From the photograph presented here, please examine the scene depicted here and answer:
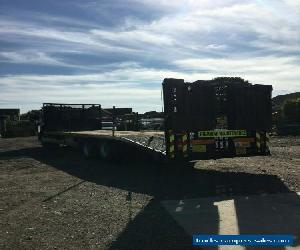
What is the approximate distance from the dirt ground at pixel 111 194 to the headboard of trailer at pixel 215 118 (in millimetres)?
742

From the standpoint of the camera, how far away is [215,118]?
13172mm

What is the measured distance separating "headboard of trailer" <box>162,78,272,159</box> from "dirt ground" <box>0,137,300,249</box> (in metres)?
0.74

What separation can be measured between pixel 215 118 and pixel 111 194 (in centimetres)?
399

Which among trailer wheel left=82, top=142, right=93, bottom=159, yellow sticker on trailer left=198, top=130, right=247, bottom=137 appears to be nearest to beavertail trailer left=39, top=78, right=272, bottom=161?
yellow sticker on trailer left=198, top=130, right=247, bottom=137

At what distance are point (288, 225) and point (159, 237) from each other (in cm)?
214

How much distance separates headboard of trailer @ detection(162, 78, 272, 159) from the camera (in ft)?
41.7

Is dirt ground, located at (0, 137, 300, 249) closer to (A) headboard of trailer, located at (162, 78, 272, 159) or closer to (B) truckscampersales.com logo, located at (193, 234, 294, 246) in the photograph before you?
(B) truckscampersales.com logo, located at (193, 234, 294, 246)

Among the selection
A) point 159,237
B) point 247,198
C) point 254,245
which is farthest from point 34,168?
point 254,245

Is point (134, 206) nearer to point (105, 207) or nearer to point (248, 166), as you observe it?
point (105, 207)

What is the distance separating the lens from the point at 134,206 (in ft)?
31.0

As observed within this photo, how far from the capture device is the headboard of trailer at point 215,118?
41.7ft

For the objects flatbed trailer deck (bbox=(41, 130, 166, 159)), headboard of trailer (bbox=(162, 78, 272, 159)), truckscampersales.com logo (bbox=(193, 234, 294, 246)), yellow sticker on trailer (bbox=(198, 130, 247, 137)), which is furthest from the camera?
flatbed trailer deck (bbox=(41, 130, 166, 159))

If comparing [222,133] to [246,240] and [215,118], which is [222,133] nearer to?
[215,118]

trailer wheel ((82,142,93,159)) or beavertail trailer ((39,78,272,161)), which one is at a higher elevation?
beavertail trailer ((39,78,272,161))
